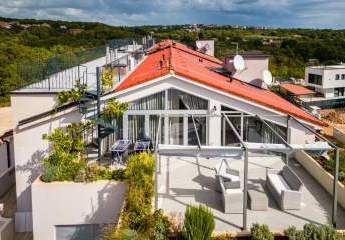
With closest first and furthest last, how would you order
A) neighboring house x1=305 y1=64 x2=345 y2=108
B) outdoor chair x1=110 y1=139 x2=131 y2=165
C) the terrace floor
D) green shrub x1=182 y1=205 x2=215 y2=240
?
green shrub x1=182 y1=205 x2=215 y2=240
the terrace floor
outdoor chair x1=110 y1=139 x2=131 y2=165
neighboring house x1=305 y1=64 x2=345 y2=108

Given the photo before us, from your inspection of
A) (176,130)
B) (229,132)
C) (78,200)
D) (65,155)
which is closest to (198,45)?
(229,132)

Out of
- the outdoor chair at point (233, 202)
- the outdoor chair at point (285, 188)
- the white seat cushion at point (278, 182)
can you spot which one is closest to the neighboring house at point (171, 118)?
the outdoor chair at point (285, 188)

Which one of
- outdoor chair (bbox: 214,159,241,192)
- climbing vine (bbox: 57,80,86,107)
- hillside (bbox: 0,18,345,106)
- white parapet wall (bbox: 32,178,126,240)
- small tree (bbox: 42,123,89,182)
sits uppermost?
hillside (bbox: 0,18,345,106)

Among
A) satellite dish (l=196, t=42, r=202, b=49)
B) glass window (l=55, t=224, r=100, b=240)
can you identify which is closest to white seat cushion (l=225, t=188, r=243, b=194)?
glass window (l=55, t=224, r=100, b=240)

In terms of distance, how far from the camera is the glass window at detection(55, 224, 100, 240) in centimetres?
1401

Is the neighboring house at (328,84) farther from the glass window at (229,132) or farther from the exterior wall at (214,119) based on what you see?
the exterior wall at (214,119)

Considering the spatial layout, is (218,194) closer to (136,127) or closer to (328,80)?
(136,127)

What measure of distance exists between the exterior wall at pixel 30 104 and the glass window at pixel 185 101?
207 inches

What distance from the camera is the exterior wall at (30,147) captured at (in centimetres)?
1719

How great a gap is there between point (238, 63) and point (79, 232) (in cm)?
1285

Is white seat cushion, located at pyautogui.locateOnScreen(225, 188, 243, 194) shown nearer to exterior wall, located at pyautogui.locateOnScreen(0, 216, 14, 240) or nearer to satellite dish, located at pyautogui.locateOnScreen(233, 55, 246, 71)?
exterior wall, located at pyautogui.locateOnScreen(0, 216, 14, 240)

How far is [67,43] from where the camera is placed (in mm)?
93875

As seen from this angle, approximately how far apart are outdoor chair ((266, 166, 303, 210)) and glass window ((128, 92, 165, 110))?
5.45 m

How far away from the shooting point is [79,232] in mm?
14102
